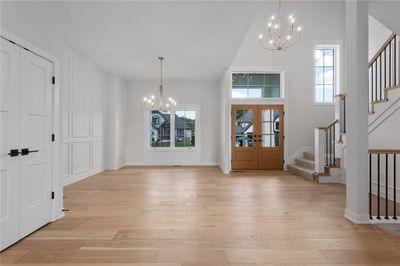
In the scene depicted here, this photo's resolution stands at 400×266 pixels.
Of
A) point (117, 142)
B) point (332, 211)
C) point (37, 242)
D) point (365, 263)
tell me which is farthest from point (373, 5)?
point (117, 142)

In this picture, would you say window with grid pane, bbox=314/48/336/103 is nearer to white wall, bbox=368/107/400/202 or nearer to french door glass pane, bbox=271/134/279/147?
french door glass pane, bbox=271/134/279/147

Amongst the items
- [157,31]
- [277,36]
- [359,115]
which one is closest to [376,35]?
[277,36]

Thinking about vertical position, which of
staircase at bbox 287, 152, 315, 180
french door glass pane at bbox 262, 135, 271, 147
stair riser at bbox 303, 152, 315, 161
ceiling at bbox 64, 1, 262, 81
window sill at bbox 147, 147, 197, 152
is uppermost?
ceiling at bbox 64, 1, 262, 81

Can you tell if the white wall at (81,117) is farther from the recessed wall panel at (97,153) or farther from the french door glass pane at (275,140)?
the french door glass pane at (275,140)

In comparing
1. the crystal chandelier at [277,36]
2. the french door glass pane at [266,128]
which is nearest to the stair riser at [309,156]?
the french door glass pane at [266,128]

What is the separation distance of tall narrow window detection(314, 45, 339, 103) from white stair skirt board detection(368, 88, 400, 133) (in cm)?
361

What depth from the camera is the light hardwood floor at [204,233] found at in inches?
89.4

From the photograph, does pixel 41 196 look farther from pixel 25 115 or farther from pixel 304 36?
pixel 304 36

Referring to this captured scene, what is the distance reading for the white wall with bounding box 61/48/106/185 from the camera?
568 centimetres

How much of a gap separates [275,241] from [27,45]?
11.1 feet

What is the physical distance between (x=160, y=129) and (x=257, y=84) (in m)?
3.80

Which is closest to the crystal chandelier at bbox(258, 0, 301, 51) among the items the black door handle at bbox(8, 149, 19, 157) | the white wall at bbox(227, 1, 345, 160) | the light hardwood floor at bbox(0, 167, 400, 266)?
the white wall at bbox(227, 1, 345, 160)

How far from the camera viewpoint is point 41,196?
2994mm

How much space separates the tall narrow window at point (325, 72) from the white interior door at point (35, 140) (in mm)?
7733
